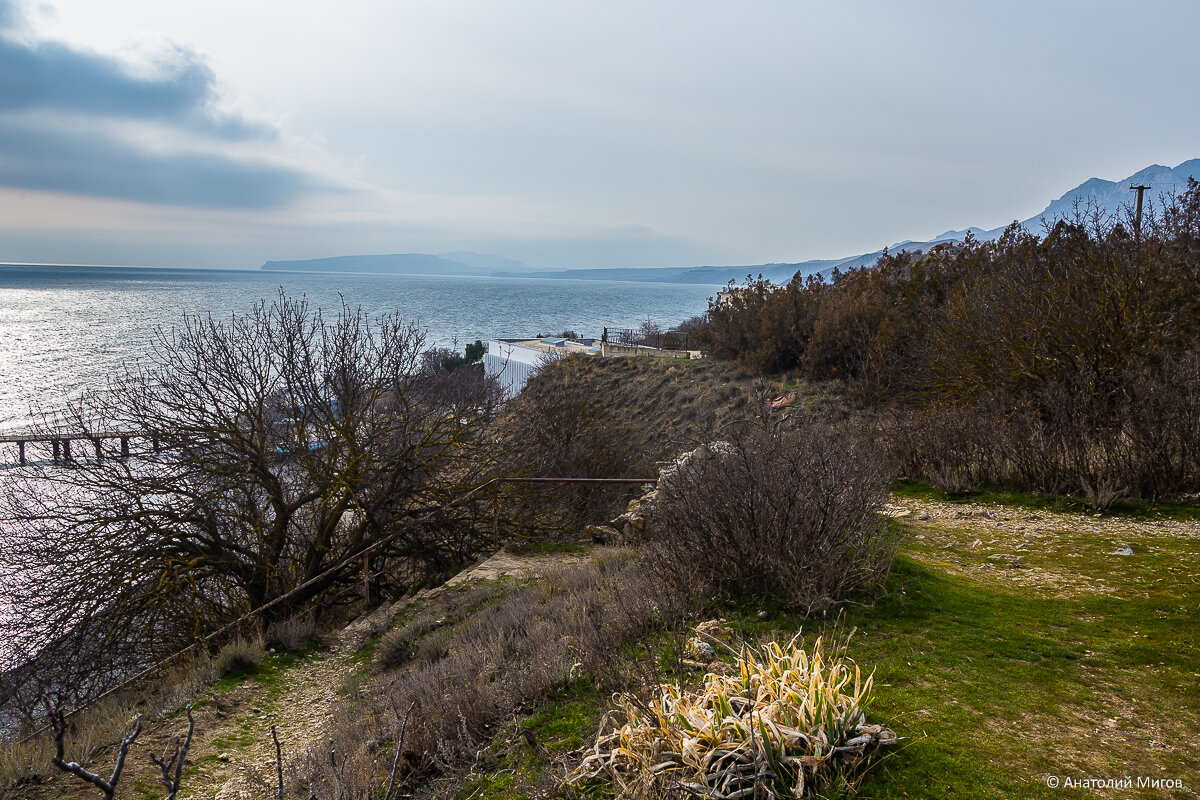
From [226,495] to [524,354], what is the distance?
1153 inches

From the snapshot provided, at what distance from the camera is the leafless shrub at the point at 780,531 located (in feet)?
16.1

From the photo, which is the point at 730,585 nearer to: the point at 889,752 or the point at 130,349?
the point at 889,752

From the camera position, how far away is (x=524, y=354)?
39344 millimetres

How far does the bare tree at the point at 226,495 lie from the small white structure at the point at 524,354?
66.7 feet

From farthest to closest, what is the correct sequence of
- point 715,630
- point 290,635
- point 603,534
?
point 603,534 → point 290,635 → point 715,630

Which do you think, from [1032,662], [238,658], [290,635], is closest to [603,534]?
[290,635]

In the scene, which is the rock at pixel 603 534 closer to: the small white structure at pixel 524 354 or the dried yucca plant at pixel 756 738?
the dried yucca plant at pixel 756 738

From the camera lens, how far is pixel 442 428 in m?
12.1

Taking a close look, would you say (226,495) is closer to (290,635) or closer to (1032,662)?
(290,635)

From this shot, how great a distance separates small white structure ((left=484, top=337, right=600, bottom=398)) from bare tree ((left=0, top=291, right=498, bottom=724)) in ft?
66.7

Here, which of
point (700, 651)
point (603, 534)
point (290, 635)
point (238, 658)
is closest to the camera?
point (700, 651)

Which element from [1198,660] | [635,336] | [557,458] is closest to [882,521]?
[1198,660]

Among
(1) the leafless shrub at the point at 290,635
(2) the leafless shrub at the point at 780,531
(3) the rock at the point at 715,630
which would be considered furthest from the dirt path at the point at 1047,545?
(1) the leafless shrub at the point at 290,635

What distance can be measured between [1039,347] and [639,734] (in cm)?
1153
